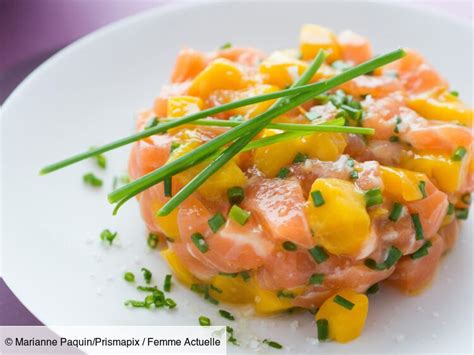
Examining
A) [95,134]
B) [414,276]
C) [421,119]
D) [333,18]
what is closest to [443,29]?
[333,18]

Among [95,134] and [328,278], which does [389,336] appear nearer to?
[328,278]

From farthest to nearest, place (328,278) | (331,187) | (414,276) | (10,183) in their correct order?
(10,183) → (414,276) → (328,278) → (331,187)

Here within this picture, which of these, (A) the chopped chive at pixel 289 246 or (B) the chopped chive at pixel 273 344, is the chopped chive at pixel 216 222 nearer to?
(A) the chopped chive at pixel 289 246

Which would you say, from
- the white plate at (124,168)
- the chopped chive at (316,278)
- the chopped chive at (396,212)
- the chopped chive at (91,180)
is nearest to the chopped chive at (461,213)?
the white plate at (124,168)

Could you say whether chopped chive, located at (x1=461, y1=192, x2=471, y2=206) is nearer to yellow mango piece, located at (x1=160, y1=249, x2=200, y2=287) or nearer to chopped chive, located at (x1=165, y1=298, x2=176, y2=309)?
yellow mango piece, located at (x1=160, y1=249, x2=200, y2=287)

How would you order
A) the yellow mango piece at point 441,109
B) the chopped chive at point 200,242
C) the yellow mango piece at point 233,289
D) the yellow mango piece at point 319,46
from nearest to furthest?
the chopped chive at point 200,242, the yellow mango piece at point 233,289, the yellow mango piece at point 441,109, the yellow mango piece at point 319,46

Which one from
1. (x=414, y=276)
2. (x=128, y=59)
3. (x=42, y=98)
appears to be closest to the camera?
(x=414, y=276)
